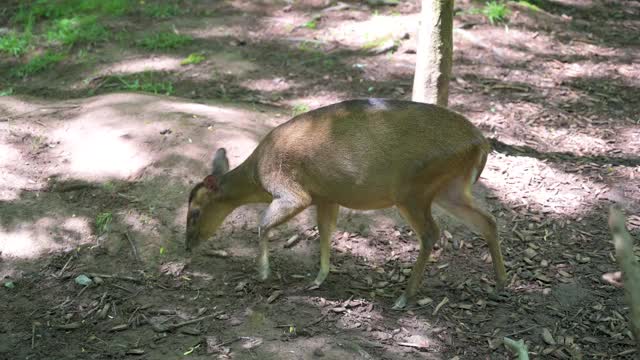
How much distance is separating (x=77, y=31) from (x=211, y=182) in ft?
18.7

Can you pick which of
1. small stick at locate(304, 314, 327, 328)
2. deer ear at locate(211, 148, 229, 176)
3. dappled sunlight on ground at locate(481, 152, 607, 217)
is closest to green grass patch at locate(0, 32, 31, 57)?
deer ear at locate(211, 148, 229, 176)

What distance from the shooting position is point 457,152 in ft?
15.6

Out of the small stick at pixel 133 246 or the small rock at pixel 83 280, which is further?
the small stick at pixel 133 246

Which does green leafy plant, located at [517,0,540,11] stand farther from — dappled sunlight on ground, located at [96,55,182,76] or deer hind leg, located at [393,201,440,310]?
deer hind leg, located at [393,201,440,310]

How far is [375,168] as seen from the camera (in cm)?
480

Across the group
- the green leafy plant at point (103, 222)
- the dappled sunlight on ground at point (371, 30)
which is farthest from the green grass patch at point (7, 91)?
the dappled sunlight on ground at point (371, 30)

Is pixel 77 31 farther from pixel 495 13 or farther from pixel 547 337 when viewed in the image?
pixel 547 337

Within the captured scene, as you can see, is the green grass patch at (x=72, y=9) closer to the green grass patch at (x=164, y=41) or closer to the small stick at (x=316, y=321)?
the green grass patch at (x=164, y=41)

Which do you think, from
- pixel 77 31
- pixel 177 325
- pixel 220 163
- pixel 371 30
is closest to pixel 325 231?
pixel 220 163

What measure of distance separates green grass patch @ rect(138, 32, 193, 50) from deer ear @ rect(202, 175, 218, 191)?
15.3ft

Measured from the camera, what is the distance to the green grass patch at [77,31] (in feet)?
32.0

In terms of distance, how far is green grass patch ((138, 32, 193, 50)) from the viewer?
9562 millimetres

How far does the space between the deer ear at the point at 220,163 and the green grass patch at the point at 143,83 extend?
2734 millimetres

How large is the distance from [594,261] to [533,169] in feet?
4.55
